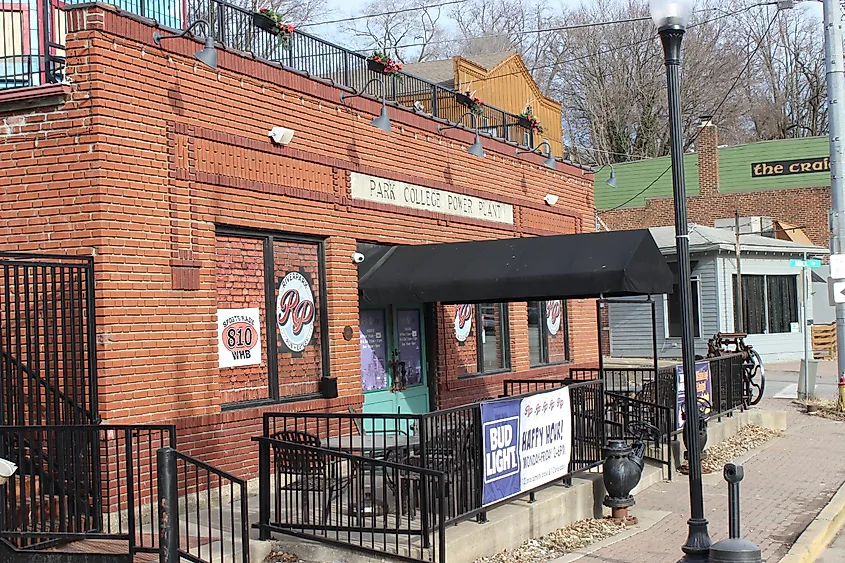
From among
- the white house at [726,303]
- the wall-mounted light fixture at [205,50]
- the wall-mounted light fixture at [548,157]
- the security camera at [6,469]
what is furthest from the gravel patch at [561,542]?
the white house at [726,303]

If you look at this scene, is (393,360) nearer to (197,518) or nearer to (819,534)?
(819,534)

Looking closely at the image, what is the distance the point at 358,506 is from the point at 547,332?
11.5 meters

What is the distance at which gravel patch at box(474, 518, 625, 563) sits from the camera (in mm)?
8735

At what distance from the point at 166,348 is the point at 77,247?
1.33 m

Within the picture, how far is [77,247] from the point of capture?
9242 mm

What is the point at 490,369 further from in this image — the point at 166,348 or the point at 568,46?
the point at 568,46

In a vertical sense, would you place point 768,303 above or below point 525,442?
above

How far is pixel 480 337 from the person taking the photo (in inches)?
652

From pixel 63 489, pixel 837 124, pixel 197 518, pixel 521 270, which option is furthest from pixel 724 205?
pixel 63 489

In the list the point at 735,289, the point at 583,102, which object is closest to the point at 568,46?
the point at 583,102

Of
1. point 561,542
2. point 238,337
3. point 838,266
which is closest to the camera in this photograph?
point 561,542

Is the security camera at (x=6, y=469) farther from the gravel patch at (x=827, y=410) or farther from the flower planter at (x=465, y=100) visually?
the gravel patch at (x=827, y=410)

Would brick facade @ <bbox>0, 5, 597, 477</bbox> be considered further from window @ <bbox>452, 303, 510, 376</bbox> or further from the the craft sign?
window @ <bbox>452, 303, 510, 376</bbox>

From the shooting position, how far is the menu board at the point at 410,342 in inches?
580
